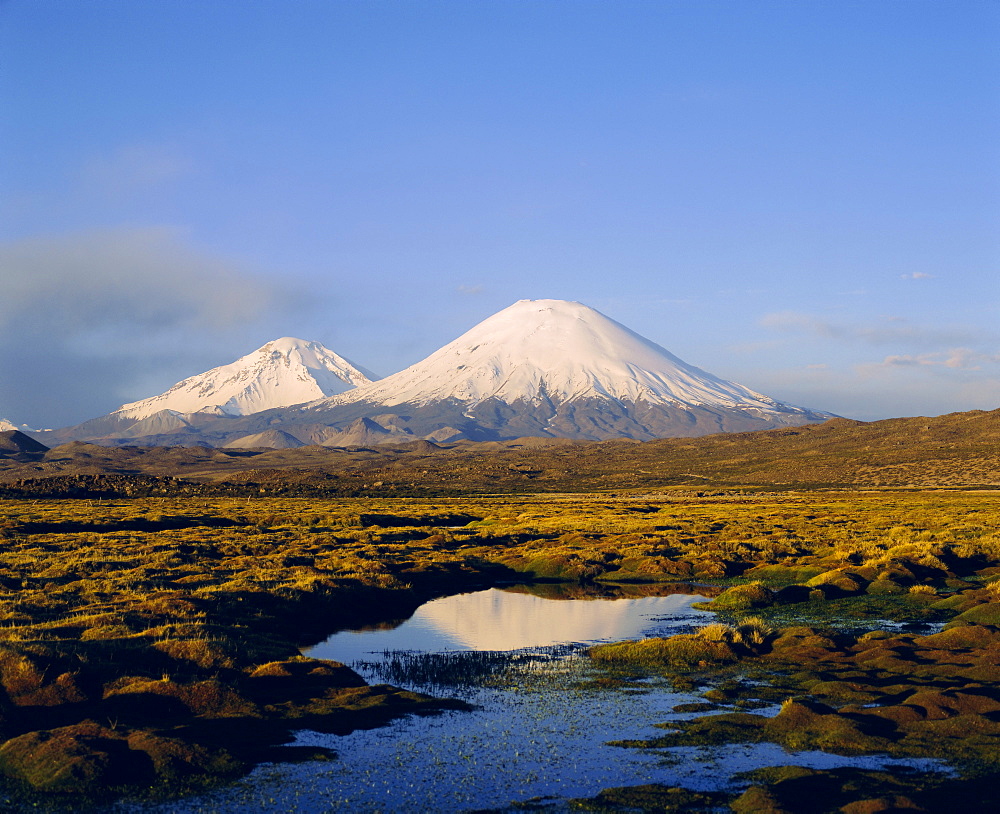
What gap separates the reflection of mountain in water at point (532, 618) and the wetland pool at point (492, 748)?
424mm

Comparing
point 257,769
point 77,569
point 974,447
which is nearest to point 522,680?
point 257,769

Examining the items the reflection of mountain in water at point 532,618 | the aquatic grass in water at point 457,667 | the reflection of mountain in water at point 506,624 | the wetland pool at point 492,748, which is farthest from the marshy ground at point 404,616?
the reflection of mountain in water at point 532,618

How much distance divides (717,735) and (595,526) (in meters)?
50.0

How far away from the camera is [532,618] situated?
117 feet

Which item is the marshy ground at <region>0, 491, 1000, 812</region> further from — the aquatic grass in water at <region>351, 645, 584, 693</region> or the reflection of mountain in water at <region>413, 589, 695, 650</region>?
the reflection of mountain in water at <region>413, 589, 695, 650</region>

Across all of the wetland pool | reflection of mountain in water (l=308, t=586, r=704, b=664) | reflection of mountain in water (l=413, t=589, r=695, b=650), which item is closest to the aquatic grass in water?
the wetland pool

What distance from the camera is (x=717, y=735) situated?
1897 centimetres

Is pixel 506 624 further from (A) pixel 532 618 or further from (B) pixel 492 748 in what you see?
(B) pixel 492 748

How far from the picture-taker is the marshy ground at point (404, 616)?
649 inches

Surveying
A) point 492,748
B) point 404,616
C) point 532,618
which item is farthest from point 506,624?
point 492,748

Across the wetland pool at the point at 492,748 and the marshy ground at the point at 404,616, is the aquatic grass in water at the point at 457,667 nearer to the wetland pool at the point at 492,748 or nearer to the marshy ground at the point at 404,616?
the wetland pool at the point at 492,748

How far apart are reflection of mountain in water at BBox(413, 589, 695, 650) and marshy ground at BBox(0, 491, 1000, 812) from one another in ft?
7.54

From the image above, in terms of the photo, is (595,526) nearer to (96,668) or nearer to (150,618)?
(150,618)

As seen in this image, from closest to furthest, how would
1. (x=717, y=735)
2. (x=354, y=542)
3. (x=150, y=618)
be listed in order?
(x=717, y=735), (x=150, y=618), (x=354, y=542)
